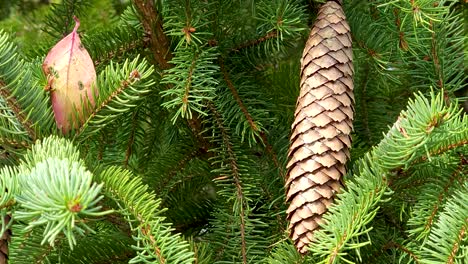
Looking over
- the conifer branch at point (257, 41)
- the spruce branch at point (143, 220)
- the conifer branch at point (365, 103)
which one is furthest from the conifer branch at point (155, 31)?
the conifer branch at point (365, 103)

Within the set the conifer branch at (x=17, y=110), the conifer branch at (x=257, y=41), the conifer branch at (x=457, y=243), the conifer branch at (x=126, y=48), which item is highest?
the conifer branch at (x=126, y=48)

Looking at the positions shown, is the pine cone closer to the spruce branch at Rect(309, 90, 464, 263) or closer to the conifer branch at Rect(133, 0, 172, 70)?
the spruce branch at Rect(309, 90, 464, 263)

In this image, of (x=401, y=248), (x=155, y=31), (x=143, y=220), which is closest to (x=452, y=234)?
(x=401, y=248)

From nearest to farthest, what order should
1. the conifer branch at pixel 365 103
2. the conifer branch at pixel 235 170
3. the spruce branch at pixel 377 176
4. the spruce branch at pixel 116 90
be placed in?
the spruce branch at pixel 377 176, the spruce branch at pixel 116 90, the conifer branch at pixel 235 170, the conifer branch at pixel 365 103

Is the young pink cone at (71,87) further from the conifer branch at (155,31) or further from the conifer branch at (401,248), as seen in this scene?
the conifer branch at (401,248)

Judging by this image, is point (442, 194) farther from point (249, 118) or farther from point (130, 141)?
point (130, 141)

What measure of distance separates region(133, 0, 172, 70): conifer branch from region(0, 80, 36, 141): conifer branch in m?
0.29

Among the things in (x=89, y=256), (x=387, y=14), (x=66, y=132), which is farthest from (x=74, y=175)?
(x=387, y=14)

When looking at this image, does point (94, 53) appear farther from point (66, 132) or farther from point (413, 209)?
point (413, 209)

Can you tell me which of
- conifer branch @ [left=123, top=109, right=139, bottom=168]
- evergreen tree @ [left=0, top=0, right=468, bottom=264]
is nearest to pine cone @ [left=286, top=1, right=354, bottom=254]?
evergreen tree @ [left=0, top=0, right=468, bottom=264]

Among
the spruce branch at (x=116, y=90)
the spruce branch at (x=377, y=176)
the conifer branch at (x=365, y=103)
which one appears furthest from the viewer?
the conifer branch at (x=365, y=103)

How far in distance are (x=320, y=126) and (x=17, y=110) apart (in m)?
0.37

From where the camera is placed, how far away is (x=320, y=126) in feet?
2.84

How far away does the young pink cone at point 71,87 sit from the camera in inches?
32.4
